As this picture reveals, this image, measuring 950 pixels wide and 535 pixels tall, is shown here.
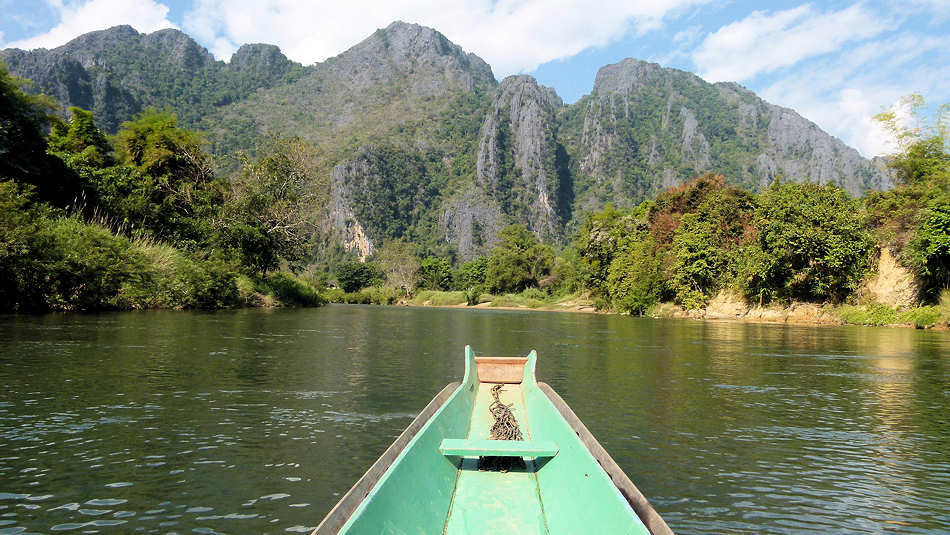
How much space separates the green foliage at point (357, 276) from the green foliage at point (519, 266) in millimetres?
28949

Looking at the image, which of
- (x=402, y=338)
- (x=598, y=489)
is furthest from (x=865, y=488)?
(x=402, y=338)

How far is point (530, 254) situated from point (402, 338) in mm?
66833

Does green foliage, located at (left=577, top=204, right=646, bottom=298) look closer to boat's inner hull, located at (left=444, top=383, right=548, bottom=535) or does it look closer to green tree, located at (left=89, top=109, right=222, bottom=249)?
green tree, located at (left=89, top=109, right=222, bottom=249)

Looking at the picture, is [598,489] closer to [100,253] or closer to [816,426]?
[816,426]

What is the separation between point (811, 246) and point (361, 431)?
3733cm

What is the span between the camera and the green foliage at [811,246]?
3600 cm

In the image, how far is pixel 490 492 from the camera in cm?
480

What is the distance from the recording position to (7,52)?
17288cm

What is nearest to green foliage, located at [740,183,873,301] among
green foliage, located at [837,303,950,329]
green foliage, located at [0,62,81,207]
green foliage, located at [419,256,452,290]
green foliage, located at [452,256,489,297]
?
green foliage, located at [837,303,950,329]

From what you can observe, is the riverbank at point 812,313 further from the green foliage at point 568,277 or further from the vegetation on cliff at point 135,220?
the vegetation on cliff at point 135,220

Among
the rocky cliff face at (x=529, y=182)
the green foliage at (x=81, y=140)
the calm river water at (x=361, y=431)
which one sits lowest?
the calm river water at (x=361, y=431)

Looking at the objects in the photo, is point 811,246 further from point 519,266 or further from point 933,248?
point 519,266

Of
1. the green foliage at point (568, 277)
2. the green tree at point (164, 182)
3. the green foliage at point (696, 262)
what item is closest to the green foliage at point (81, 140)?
the green tree at point (164, 182)

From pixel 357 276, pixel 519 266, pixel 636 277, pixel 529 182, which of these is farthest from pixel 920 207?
pixel 529 182
